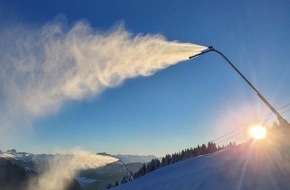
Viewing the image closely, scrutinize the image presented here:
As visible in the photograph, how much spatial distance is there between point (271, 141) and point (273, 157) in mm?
3182

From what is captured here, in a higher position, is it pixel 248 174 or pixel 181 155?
pixel 181 155

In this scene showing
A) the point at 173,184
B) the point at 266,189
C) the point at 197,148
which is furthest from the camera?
the point at 197,148

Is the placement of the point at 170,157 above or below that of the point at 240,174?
above

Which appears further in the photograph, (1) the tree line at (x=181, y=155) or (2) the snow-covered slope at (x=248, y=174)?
(1) the tree line at (x=181, y=155)

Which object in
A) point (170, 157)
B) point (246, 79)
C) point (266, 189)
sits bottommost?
point (266, 189)

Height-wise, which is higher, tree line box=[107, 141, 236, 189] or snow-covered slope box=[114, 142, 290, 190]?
tree line box=[107, 141, 236, 189]

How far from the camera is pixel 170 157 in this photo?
364 feet

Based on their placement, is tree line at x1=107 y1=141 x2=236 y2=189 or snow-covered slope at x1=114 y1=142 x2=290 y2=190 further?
tree line at x1=107 y1=141 x2=236 y2=189

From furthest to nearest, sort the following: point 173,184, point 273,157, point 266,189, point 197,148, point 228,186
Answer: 1. point 197,148
2. point 173,184
3. point 273,157
4. point 228,186
5. point 266,189

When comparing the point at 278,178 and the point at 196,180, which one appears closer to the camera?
the point at 278,178

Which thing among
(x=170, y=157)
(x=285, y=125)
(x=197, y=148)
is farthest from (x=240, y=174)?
(x=170, y=157)

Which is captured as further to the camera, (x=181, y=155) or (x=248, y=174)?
(x=181, y=155)

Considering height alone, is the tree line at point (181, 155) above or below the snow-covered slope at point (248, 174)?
above

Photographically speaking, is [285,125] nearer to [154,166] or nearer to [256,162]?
[256,162]
